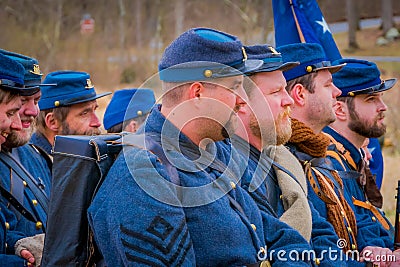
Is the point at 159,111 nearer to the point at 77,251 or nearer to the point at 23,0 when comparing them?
the point at 77,251

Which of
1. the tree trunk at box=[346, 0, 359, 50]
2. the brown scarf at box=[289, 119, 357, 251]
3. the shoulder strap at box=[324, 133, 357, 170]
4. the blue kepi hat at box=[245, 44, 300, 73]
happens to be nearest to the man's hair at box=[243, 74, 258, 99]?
the blue kepi hat at box=[245, 44, 300, 73]

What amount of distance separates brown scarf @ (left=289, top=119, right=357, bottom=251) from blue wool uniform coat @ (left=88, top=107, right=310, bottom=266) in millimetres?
1271

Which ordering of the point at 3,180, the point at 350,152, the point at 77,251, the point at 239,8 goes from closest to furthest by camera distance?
the point at 77,251
the point at 3,180
the point at 350,152
the point at 239,8

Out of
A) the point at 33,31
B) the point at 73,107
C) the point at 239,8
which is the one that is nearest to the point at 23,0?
the point at 33,31

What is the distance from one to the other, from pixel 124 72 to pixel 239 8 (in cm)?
325

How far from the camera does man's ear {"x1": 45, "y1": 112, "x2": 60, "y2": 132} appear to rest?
560cm

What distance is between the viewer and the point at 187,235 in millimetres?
2904

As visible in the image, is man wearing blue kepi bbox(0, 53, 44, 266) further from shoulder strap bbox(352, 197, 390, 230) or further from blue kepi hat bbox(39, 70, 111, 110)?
shoulder strap bbox(352, 197, 390, 230)

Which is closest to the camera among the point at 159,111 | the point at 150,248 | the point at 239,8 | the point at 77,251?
the point at 150,248

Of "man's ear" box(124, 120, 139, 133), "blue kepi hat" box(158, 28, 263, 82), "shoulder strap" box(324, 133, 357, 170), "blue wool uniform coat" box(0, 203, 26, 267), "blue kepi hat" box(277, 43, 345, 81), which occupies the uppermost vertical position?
"blue kepi hat" box(158, 28, 263, 82)

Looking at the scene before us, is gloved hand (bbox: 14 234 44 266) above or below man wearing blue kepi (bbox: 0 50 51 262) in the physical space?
below

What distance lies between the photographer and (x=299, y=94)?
4773 mm

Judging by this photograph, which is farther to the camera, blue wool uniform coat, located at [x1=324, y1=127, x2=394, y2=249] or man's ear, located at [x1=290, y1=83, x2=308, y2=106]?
blue wool uniform coat, located at [x1=324, y1=127, x2=394, y2=249]

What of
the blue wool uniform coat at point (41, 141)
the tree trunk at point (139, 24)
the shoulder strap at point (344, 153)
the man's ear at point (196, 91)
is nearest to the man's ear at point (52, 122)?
the blue wool uniform coat at point (41, 141)
